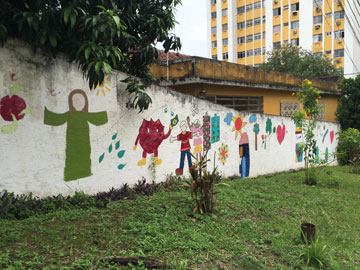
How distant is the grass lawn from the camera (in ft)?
10.3

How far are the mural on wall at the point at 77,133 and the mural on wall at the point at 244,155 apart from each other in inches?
173

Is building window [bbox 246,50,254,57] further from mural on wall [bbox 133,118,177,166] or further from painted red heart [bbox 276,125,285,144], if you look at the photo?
mural on wall [bbox 133,118,177,166]

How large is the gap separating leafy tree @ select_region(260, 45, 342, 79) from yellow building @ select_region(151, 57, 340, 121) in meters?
13.0

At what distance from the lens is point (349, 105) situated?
13797 millimetres

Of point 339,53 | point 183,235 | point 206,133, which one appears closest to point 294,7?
point 339,53

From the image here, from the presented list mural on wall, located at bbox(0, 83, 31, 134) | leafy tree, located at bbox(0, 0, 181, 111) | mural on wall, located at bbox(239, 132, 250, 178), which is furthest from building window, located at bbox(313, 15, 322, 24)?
mural on wall, located at bbox(0, 83, 31, 134)

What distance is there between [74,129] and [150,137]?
5.19 feet

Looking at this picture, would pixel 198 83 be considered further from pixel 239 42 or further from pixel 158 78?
pixel 239 42

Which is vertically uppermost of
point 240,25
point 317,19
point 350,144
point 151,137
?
point 240,25

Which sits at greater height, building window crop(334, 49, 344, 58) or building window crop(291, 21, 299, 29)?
building window crop(291, 21, 299, 29)

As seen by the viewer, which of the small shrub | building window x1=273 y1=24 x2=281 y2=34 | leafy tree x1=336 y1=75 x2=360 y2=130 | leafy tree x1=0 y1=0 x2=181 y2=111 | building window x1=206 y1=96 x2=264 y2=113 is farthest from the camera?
building window x1=273 y1=24 x2=281 y2=34

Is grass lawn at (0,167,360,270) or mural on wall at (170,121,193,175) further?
mural on wall at (170,121,193,175)

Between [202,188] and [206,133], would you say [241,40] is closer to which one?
[206,133]

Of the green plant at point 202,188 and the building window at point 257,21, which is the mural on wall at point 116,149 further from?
the building window at point 257,21
